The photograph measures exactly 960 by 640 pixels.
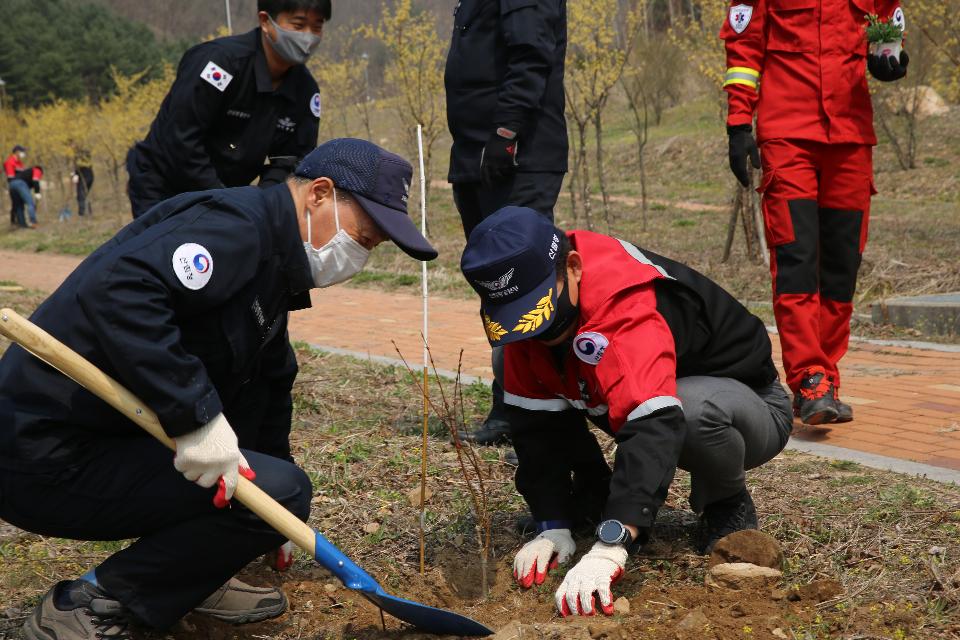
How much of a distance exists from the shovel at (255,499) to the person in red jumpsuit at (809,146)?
2.32 meters

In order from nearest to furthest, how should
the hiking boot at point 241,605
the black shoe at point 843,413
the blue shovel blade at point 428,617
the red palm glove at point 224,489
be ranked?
the red palm glove at point 224,489 < the blue shovel blade at point 428,617 < the hiking boot at point 241,605 < the black shoe at point 843,413

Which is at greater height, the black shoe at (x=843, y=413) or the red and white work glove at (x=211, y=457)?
the red and white work glove at (x=211, y=457)

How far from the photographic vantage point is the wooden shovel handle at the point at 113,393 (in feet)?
6.79

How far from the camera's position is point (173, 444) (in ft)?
7.18

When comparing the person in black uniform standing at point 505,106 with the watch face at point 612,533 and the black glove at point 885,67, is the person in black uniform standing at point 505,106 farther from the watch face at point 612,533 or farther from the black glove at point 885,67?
the watch face at point 612,533

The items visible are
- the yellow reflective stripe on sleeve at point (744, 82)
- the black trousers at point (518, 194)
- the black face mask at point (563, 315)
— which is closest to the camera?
the black face mask at point (563, 315)

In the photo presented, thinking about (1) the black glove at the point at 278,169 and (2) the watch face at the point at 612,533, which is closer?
(2) the watch face at the point at 612,533

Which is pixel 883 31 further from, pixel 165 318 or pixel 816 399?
pixel 165 318

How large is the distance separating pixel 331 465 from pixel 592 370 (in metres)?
1.58

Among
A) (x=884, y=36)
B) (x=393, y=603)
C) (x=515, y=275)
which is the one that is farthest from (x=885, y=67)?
(x=393, y=603)

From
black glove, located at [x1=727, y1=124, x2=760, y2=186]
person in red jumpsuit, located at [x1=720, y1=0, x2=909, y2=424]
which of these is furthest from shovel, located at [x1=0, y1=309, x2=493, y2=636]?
black glove, located at [x1=727, y1=124, x2=760, y2=186]

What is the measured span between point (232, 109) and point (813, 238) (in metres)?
2.51

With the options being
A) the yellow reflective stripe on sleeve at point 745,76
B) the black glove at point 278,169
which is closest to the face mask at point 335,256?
the black glove at point 278,169

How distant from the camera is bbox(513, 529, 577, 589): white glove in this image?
2.74m
